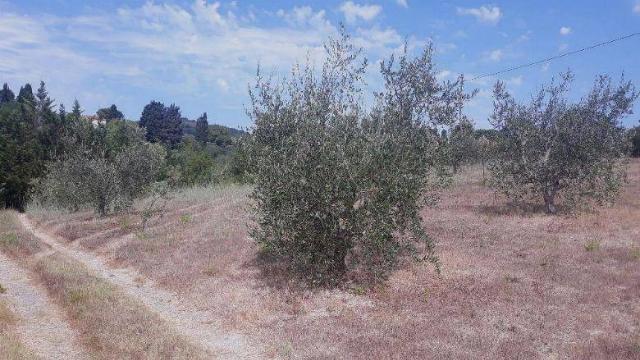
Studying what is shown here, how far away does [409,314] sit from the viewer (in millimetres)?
12562

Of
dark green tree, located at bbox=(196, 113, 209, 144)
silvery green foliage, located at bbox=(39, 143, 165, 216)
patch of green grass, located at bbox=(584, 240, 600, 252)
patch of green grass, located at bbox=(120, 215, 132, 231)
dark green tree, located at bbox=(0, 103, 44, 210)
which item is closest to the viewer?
patch of green grass, located at bbox=(584, 240, 600, 252)

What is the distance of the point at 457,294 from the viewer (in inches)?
539

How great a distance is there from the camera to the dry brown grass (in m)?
10.6

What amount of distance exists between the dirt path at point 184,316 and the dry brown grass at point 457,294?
333 mm

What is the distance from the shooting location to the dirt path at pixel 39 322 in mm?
10797

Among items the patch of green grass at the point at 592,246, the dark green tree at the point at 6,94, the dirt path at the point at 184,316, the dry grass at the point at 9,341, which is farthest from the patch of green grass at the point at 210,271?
the dark green tree at the point at 6,94

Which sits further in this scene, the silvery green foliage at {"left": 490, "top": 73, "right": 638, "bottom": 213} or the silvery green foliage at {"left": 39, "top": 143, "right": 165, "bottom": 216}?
the silvery green foliage at {"left": 39, "top": 143, "right": 165, "bottom": 216}

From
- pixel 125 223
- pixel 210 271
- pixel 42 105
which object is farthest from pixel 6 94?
pixel 210 271

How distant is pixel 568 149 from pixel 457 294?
14.5 meters

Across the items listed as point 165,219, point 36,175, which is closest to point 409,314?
point 165,219

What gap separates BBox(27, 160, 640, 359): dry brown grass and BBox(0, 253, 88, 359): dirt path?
3.21 metres

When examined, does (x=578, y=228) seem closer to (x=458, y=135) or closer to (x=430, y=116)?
(x=458, y=135)

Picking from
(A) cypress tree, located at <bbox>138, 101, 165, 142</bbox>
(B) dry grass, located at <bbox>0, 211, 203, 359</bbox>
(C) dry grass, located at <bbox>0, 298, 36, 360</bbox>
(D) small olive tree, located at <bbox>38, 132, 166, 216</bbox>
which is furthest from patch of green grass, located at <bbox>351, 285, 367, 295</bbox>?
(A) cypress tree, located at <bbox>138, 101, 165, 142</bbox>

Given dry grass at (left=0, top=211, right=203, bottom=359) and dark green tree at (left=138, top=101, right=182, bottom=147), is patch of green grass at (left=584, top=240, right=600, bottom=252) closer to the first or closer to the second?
dry grass at (left=0, top=211, right=203, bottom=359)
